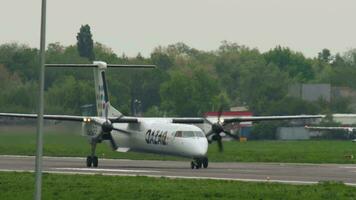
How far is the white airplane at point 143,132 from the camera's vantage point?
164 feet

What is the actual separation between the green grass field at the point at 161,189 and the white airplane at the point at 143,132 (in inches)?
426

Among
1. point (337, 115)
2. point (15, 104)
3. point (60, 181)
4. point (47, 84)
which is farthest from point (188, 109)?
point (60, 181)

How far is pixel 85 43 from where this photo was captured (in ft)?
446

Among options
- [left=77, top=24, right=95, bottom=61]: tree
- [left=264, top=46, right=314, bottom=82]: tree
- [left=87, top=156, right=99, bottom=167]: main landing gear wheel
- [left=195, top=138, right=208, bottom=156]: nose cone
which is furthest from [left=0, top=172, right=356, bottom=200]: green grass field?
[left=264, top=46, right=314, bottom=82]: tree

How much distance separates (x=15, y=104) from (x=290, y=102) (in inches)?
2107

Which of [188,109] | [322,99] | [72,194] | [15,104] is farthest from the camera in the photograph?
[322,99]

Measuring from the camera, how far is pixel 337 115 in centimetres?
12462

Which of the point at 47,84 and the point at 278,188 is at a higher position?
the point at 47,84

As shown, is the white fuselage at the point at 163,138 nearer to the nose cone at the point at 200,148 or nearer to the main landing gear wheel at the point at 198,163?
the nose cone at the point at 200,148

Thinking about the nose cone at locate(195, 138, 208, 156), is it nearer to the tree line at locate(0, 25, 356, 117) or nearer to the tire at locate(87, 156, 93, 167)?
the tire at locate(87, 156, 93, 167)

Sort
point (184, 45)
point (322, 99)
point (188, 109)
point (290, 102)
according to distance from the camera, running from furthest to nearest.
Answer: point (184, 45)
point (322, 99)
point (290, 102)
point (188, 109)

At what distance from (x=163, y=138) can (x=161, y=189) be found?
17277mm

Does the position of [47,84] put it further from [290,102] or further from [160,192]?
[160,192]

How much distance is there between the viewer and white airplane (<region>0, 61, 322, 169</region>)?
49.8 meters
